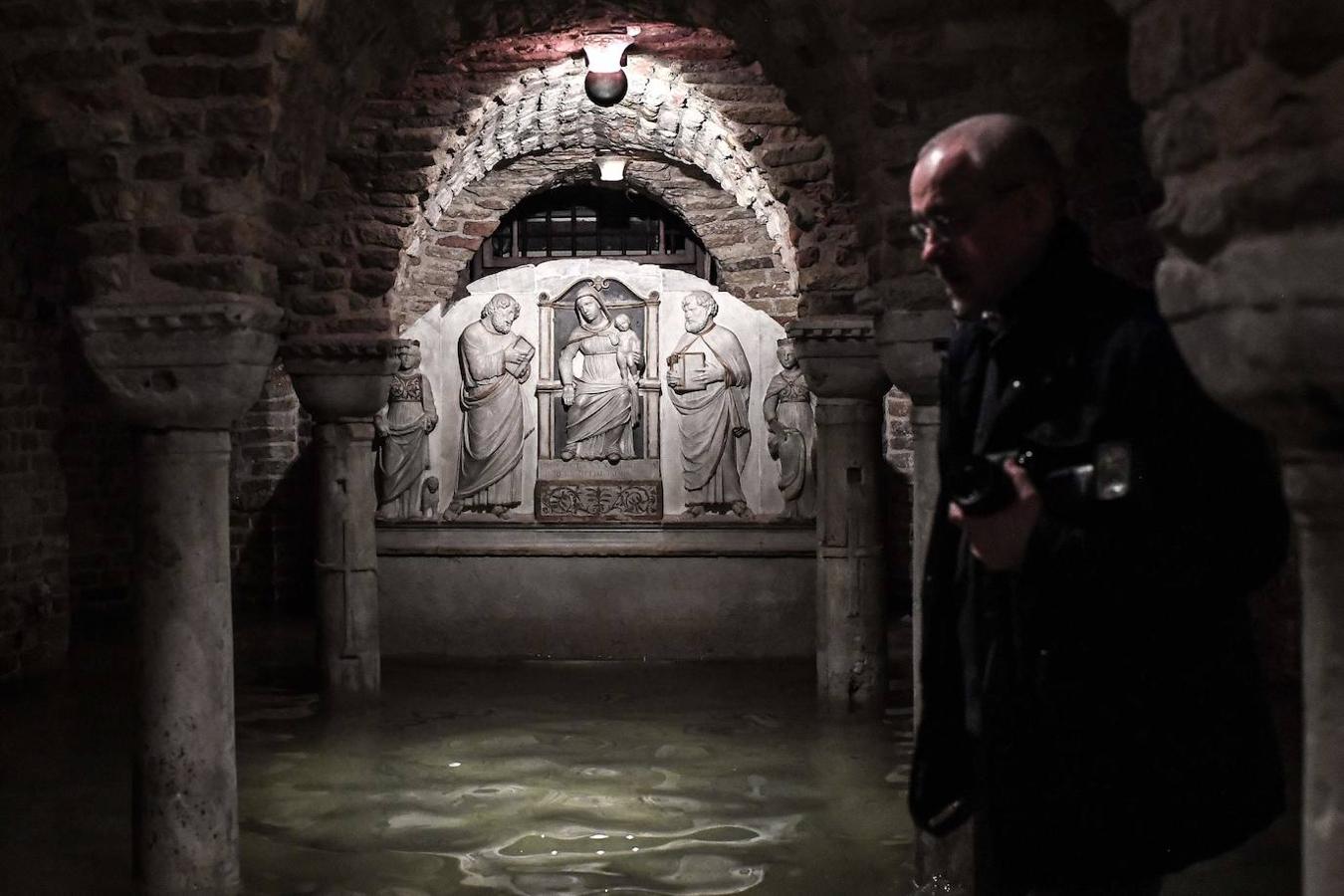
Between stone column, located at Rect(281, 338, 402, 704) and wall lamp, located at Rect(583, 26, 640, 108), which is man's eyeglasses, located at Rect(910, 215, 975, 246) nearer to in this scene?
stone column, located at Rect(281, 338, 402, 704)

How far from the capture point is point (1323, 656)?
161 centimetres

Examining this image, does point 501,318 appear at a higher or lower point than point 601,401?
higher

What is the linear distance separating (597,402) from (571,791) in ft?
15.1

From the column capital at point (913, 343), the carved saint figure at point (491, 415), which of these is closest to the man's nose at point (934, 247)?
the column capital at point (913, 343)

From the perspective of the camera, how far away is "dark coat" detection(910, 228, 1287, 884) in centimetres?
162

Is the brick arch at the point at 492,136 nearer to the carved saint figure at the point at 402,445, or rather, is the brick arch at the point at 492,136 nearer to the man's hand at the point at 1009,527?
the carved saint figure at the point at 402,445

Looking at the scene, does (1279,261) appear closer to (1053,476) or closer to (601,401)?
(1053,476)

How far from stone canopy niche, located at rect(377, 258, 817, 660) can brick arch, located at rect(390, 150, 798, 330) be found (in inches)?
64.7

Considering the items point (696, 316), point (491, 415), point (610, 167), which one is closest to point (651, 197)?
point (610, 167)

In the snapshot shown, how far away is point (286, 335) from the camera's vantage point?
8.31 m

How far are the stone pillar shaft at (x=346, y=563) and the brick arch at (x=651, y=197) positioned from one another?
11.2ft

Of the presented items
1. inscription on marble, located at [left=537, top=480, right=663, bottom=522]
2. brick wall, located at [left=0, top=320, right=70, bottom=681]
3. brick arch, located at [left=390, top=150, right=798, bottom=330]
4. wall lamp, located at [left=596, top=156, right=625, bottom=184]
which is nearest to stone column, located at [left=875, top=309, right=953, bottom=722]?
inscription on marble, located at [left=537, top=480, right=663, bottom=522]

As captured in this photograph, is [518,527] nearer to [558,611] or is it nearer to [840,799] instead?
[558,611]

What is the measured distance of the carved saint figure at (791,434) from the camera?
10070 millimetres
